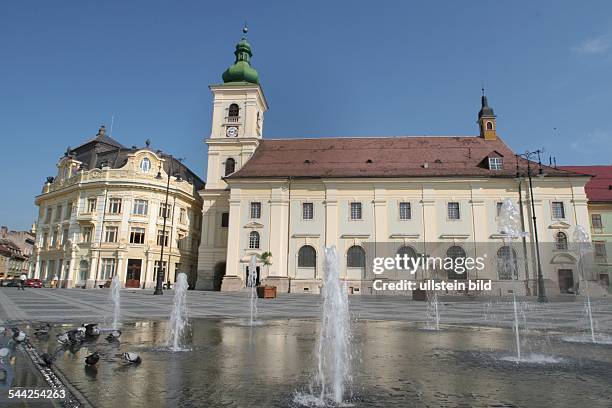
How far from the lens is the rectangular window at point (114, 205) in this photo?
140 feet

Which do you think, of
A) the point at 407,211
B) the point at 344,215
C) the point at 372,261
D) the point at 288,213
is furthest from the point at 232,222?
the point at 407,211

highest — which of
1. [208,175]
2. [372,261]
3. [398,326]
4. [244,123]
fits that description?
[244,123]

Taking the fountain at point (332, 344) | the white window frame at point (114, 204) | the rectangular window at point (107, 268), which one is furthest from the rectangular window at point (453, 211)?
the fountain at point (332, 344)

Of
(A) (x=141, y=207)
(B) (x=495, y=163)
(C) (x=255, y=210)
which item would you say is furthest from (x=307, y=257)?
(B) (x=495, y=163)

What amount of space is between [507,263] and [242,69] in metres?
33.2

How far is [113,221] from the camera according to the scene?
42.4 meters

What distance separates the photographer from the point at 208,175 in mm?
42312

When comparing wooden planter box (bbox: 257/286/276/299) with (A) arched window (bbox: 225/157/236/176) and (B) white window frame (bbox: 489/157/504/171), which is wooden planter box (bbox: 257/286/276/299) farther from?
(B) white window frame (bbox: 489/157/504/171)

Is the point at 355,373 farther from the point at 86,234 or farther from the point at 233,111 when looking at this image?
the point at 86,234

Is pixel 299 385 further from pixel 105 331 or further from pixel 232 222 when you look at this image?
pixel 232 222

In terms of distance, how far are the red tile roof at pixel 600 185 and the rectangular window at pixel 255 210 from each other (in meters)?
35.6

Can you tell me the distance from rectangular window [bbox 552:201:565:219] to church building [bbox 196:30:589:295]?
9 centimetres

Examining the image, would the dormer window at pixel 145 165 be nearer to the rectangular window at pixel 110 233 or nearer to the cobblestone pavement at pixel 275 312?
the rectangular window at pixel 110 233

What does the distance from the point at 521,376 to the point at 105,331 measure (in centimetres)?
816
